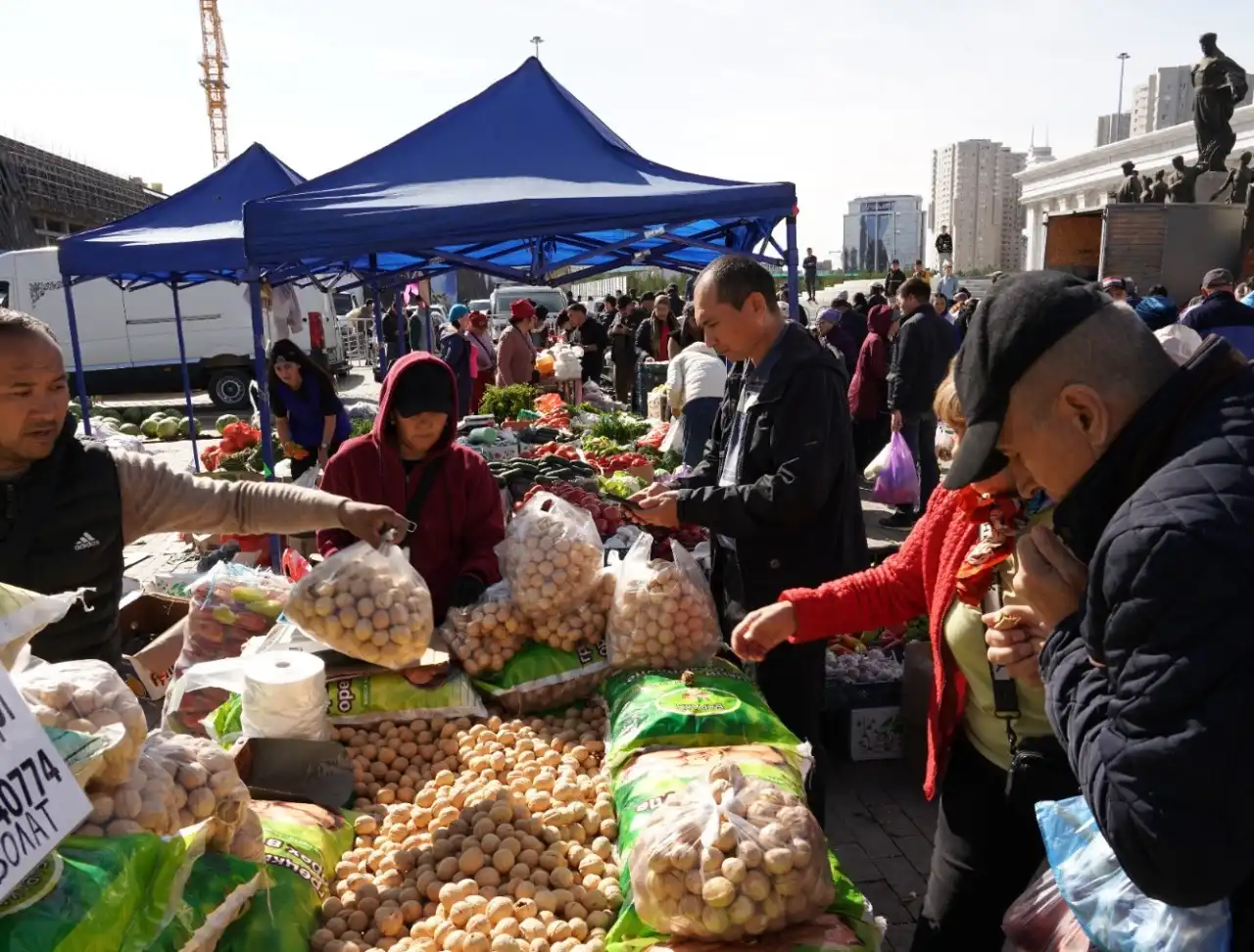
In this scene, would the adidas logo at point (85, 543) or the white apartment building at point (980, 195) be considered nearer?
the adidas logo at point (85, 543)

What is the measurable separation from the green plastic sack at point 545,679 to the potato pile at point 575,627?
2 cm

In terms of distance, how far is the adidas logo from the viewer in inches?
88.5

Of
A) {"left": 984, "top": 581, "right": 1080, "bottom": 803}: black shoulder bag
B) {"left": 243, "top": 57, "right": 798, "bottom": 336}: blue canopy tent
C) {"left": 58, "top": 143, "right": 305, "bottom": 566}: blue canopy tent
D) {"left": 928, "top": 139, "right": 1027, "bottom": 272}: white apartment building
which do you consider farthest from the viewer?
{"left": 928, "top": 139, "right": 1027, "bottom": 272}: white apartment building

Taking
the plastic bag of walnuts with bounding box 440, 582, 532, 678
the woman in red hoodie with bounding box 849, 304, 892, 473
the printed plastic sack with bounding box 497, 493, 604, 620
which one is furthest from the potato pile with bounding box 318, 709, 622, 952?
the woman in red hoodie with bounding box 849, 304, 892, 473

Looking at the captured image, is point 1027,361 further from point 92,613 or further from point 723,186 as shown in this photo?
point 723,186

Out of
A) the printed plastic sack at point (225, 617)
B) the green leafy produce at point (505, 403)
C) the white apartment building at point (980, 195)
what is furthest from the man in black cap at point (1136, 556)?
the white apartment building at point (980, 195)

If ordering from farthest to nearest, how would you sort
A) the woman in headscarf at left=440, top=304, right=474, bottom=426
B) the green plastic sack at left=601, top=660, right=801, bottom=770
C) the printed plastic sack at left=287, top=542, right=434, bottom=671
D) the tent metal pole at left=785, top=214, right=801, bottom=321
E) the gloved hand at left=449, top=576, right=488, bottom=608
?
1. the woman in headscarf at left=440, top=304, right=474, bottom=426
2. the tent metal pole at left=785, top=214, right=801, bottom=321
3. the gloved hand at left=449, top=576, right=488, bottom=608
4. the printed plastic sack at left=287, top=542, right=434, bottom=671
5. the green plastic sack at left=601, top=660, right=801, bottom=770

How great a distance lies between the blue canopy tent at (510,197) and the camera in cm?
561

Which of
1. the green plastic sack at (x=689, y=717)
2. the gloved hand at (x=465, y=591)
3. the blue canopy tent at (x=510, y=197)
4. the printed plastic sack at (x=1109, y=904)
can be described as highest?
the blue canopy tent at (x=510, y=197)

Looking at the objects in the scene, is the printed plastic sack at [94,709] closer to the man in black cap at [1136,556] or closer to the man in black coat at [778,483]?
the man in black cap at [1136,556]

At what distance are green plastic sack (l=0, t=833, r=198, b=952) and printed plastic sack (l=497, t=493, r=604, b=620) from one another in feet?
5.04

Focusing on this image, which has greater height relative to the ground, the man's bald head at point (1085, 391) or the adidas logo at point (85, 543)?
the man's bald head at point (1085, 391)

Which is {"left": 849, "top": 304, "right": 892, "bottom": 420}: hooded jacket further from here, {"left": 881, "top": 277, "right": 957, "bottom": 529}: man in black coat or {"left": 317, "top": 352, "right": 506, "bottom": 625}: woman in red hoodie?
{"left": 317, "top": 352, "right": 506, "bottom": 625}: woman in red hoodie

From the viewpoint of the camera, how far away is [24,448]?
2.13 metres
